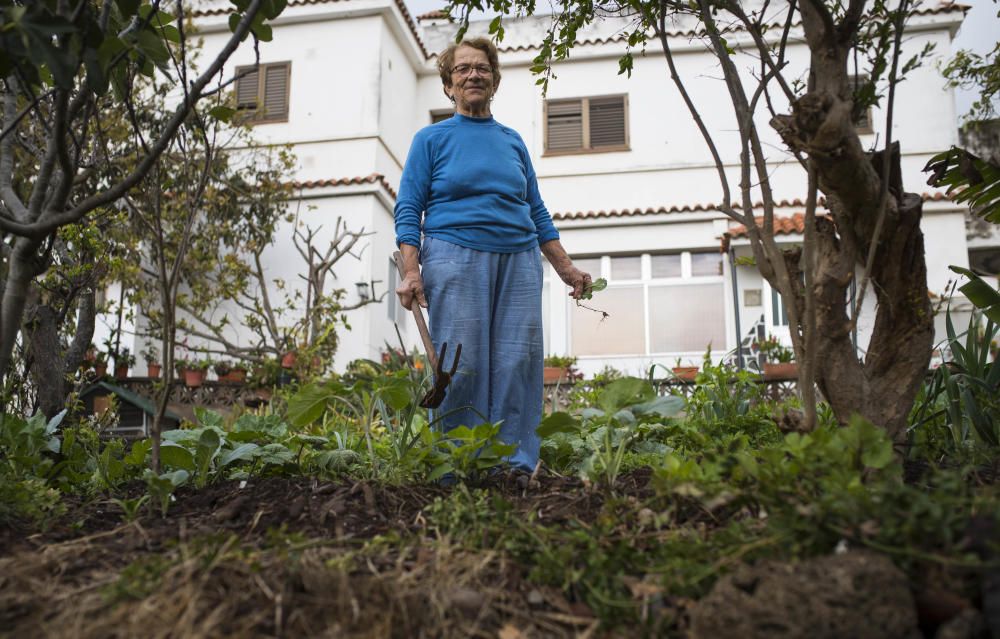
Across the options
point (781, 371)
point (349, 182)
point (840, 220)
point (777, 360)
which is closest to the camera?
point (840, 220)

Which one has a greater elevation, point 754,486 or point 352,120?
point 352,120

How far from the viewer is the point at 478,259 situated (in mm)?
3109

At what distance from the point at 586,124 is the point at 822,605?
13.1m

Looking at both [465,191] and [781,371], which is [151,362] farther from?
[465,191]

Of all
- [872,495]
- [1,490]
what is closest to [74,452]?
[1,490]

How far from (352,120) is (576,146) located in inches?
157

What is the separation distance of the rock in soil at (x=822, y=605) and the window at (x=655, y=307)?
10.5 meters

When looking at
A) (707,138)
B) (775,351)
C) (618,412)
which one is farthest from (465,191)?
(775,351)

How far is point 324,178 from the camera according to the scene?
13031 mm

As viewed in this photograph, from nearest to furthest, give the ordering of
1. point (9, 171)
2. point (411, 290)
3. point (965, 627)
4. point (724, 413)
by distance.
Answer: point (965, 627), point (9, 171), point (411, 290), point (724, 413)

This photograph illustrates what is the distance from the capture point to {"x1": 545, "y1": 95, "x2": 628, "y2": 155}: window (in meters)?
13.9

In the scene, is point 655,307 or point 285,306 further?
point 655,307

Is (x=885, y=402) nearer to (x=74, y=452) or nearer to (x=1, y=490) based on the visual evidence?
(x=1, y=490)

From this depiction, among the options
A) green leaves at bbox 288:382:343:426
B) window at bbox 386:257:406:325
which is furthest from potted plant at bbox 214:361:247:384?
green leaves at bbox 288:382:343:426
